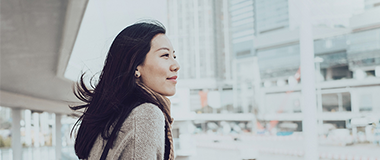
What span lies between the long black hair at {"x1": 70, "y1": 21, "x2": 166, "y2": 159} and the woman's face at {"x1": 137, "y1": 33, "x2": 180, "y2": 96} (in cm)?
1

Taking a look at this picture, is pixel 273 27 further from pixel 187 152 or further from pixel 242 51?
pixel 187 152

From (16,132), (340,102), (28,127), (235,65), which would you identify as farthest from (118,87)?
(28,127)

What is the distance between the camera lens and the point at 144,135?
0.44 metres

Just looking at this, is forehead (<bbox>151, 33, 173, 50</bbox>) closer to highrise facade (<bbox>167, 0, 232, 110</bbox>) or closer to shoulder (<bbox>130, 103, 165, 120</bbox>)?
shoulder (<bbox>130, 103, 165, 120</bbox>)

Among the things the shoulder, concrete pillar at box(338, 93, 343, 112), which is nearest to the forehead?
the shoulder

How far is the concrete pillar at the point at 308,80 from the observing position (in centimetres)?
226

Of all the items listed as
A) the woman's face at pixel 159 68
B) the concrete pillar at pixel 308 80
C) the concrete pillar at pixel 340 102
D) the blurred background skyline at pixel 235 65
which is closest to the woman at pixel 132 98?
the woman's face at pixel 159 68

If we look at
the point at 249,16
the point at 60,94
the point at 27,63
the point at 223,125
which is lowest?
the point at 223,125

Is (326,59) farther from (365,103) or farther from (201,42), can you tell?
(201,42)

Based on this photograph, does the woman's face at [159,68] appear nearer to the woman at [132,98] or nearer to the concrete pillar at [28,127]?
the woman at [132,98]

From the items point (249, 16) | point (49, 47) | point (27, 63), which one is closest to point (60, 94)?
point (27, 63)

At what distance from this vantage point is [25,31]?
176cm

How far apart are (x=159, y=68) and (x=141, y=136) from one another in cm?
15

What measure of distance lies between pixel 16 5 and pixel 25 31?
1.07 ft
